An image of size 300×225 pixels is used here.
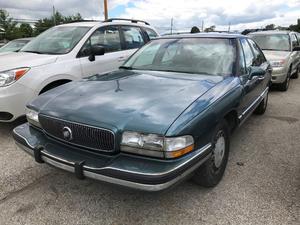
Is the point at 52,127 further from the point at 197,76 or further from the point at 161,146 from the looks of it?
the point at 197,76

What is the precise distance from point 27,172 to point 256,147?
3015 millimetres

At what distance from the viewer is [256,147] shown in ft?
13.2

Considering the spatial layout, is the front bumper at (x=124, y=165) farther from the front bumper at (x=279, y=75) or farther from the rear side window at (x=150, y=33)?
the front bumper at (x=279, y=75)

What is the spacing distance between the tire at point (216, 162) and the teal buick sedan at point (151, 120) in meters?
0.01

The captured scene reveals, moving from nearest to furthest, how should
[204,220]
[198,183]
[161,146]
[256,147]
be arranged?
[161,146] < [204,220] < [198,183] < [256,147]

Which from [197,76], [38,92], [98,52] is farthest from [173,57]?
[38,92]

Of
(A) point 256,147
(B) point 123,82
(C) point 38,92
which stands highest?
(B) point 123,82

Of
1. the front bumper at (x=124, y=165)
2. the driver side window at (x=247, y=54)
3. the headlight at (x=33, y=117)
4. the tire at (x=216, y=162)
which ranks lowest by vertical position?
the tire at (x=216, y=162)

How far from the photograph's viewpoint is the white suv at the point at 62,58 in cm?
409

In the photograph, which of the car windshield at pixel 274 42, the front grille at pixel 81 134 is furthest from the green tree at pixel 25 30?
the front grille at pixel 81 134

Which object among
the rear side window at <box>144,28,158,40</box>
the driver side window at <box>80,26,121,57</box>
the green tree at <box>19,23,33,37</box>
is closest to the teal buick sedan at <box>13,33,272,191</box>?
the driver side window at <box>80,26,121,57</box>

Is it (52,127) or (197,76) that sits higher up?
(197,76)

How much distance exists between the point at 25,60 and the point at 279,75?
6.13m

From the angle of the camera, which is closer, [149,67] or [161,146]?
[161,146]
